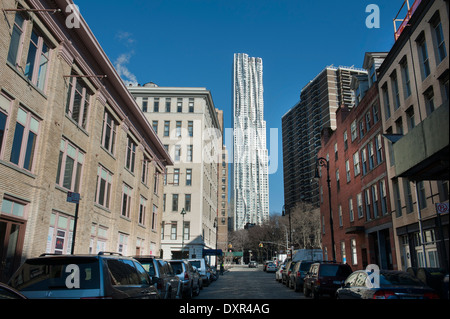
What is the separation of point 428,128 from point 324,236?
38.0 m

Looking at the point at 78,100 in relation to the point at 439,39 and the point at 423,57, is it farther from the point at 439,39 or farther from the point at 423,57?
the point at 439,39

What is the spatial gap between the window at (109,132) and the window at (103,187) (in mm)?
1695

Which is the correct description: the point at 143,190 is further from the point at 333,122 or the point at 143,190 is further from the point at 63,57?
the point at 333,122

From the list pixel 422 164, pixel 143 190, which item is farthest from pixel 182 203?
pixel 422 164

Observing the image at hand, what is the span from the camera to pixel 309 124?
13012cm

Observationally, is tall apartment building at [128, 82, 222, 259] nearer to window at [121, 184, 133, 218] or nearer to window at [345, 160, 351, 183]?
window at [121, 184, 133, 218]

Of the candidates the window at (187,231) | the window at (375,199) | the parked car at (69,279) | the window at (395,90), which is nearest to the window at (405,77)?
the window at (395,90)

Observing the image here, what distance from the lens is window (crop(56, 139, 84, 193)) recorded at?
62.6 ft

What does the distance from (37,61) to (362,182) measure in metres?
23.2

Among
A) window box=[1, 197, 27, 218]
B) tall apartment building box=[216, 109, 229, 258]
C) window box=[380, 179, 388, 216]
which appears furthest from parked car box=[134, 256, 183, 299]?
tall apartment building box=[216, 109, 229, 258]

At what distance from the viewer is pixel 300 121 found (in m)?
138

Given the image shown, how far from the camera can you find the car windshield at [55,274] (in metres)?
6.05

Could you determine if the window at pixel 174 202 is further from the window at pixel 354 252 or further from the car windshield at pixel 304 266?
the car windshield at pixel 304 266
